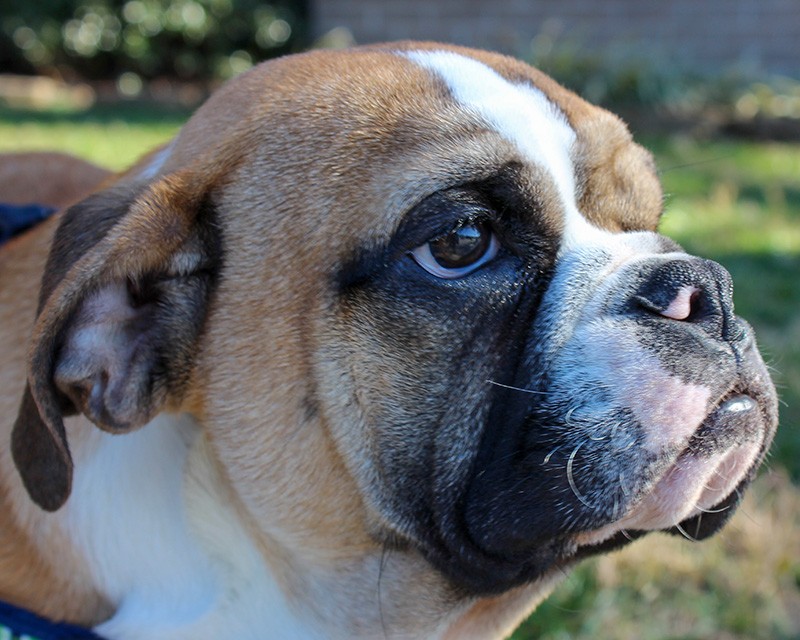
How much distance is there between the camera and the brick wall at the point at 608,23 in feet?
46.0

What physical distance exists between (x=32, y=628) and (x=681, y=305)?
1.78m

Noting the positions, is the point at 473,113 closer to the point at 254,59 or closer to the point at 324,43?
the point at 324,43

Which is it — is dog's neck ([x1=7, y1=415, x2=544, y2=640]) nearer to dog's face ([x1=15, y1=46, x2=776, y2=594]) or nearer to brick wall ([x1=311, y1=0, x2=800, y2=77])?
dog's face ([x1=15, y1=46, x2=776, y2=594])

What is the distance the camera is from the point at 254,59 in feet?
48.8

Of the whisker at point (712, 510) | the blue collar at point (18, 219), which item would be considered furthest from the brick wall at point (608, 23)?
the whisker at point (712, 510)

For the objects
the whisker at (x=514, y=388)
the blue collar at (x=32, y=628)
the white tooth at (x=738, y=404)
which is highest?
the whisker at (x=514, y=388)

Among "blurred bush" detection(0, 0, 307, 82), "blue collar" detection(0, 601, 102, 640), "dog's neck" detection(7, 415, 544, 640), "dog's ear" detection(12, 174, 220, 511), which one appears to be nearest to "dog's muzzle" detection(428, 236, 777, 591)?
"dog's neck" detection(7, 415, 544, 640)

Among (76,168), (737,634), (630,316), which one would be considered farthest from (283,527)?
(76,168)

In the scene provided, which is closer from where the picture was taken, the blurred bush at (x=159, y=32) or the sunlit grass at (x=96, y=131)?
the sunlit grass at (x=96, y=131)

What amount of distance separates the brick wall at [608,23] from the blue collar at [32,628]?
485 inches

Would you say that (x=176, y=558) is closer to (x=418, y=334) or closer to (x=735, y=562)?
(x=418, y=334)

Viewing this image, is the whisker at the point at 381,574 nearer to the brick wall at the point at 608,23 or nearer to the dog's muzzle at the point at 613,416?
the dog's muzzle at the point at 613,416

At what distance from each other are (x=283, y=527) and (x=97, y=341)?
64cm

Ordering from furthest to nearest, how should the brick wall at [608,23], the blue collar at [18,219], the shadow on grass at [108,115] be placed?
the brick wall at [608,23] < the shadow on grass at [108,115] < the blue collar at [18,219]
